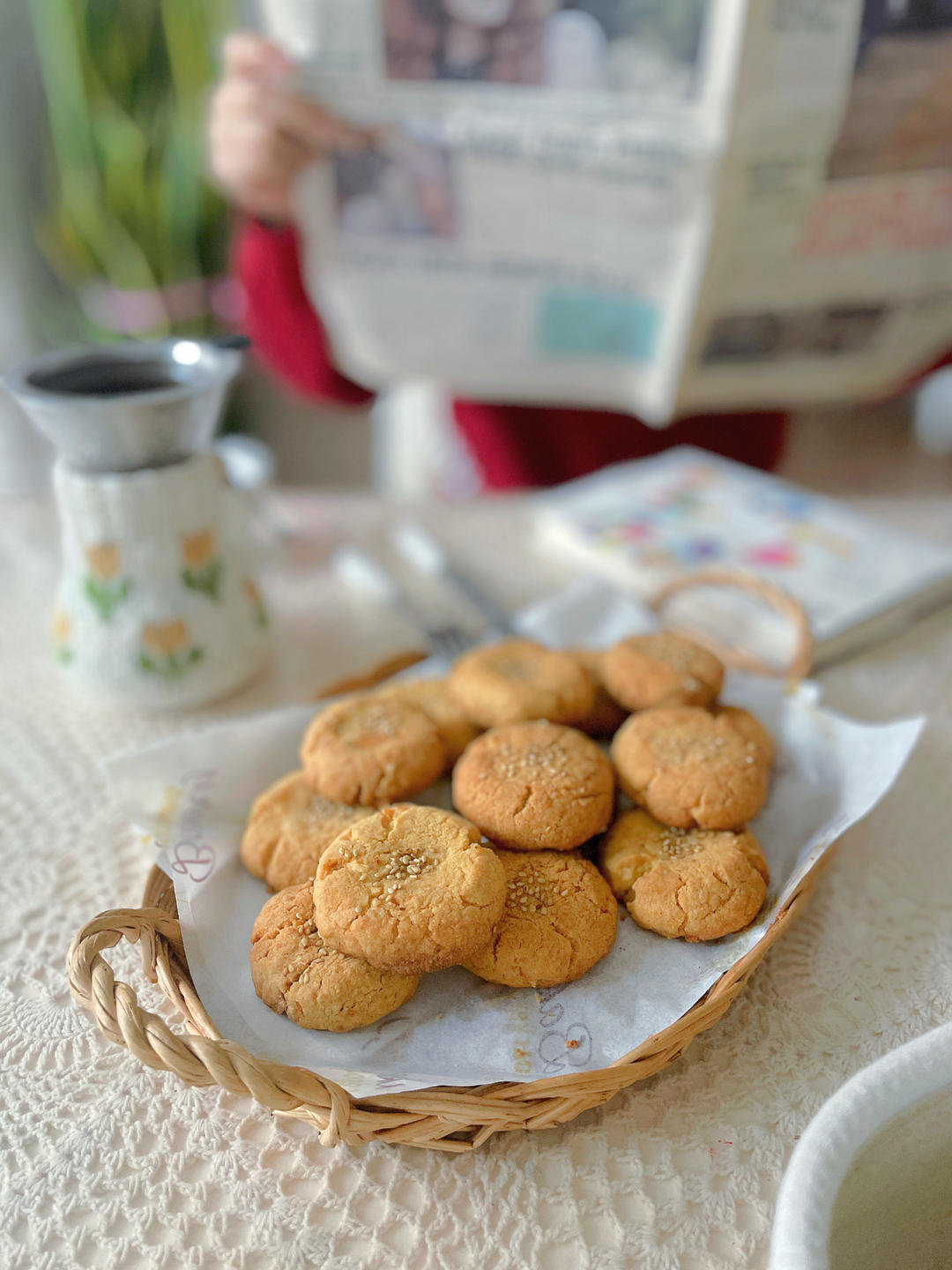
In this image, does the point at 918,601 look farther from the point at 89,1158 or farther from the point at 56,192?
the point at 56,192

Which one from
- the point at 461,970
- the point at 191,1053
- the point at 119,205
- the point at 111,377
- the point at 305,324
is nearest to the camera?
the point at 191,1053

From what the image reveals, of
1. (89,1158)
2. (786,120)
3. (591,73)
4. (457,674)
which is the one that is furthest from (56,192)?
(89,1158)

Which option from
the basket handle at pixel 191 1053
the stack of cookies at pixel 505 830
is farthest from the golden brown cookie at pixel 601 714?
the basket handle at pixel 191 1053

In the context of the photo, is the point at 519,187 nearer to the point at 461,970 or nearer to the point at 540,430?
the point at 540,430

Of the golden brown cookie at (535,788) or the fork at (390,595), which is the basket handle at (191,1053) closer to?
the golden brown cookie at (535,788)

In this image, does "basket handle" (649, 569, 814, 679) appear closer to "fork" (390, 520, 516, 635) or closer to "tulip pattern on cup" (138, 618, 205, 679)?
"fork" (390, 520, 516, 635)

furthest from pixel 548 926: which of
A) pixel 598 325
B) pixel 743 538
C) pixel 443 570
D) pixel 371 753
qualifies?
pixel 598 325
